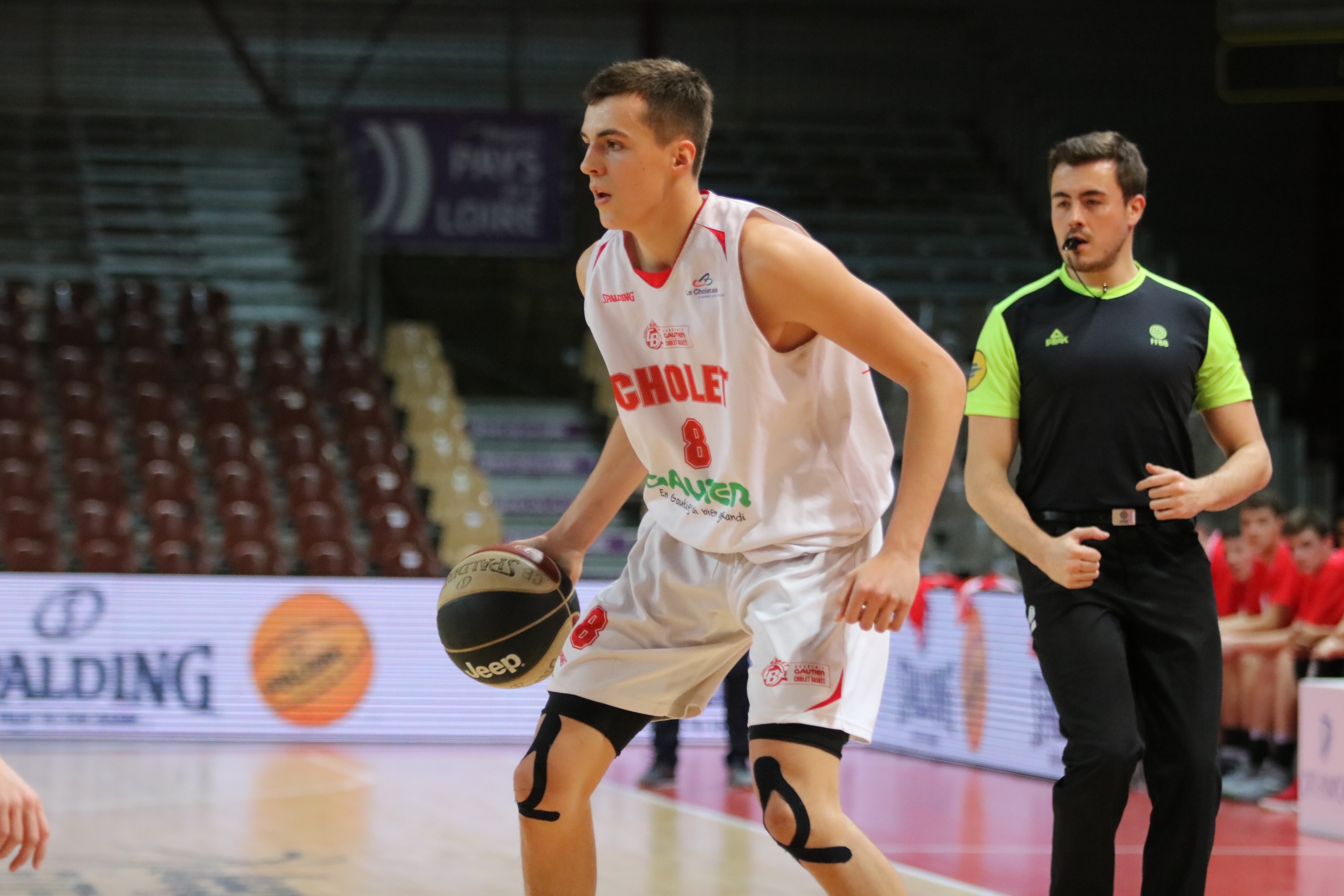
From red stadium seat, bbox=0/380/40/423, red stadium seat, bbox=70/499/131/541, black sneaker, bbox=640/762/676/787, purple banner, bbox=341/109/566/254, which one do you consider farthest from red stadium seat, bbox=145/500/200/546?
black sneaker, bbox=640/762/676/787

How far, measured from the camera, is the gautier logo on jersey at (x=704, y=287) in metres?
2.97

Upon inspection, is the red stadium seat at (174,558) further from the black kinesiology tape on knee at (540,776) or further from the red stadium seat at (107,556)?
the black kinesiology tape on knee at (540,776)

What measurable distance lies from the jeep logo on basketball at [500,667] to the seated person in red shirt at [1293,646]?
4923mm

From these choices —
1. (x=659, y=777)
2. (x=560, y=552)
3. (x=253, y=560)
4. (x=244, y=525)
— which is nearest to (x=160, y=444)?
(x=244, y=525)

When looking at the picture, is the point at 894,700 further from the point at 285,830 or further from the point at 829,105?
the point at 829,105

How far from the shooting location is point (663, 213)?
3.02 m

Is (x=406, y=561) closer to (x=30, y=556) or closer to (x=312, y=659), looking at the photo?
(x=312, y=659)

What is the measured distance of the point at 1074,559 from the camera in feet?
10.8

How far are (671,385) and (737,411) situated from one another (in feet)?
0.50

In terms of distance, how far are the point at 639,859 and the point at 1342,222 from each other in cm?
1213

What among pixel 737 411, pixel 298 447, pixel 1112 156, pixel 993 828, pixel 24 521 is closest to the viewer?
pixel 737 411

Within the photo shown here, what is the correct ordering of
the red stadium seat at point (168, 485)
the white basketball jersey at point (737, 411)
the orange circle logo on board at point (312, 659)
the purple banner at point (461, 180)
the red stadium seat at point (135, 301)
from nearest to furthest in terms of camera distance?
1. the white basketball jersey at point (737, 411)
2. the orange circle logo on board at point (312, 659)
3. the red stadium seat at point (168, 485)
4. the red stadium seat at point (135, 301)
5. the purple banner at point (461, 180)

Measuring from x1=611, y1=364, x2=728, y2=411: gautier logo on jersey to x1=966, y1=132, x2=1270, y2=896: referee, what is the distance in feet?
2.58

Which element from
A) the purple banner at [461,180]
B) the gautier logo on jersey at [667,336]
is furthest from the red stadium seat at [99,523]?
the gautier logo on jersey at [667,336]
